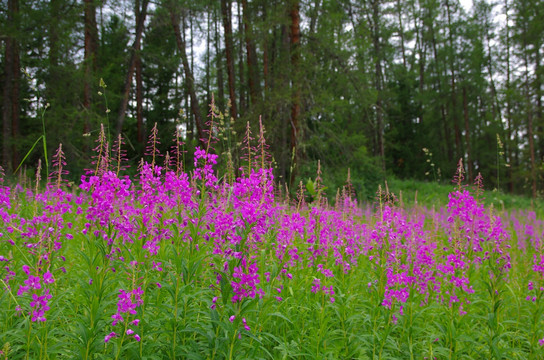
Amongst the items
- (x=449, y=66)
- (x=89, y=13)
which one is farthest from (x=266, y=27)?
(x=449, y=66)

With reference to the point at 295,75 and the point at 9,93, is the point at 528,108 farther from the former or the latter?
the point at 9,93

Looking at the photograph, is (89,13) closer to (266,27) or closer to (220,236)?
(266,27)

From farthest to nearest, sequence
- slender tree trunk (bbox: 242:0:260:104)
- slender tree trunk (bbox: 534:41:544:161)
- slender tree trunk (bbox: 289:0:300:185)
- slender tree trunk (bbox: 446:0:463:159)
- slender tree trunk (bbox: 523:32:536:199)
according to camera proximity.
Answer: slender tree trunk (bbox: 446:0:463:159) < slender tree trunk (bbox: 534:41:544:161) < slender tree trunk (bbox: 523:32:536:199) < slender tree trunk (bbox: 242:0:260:104) < slender tree trunk (bbox: 289:0:300:185)

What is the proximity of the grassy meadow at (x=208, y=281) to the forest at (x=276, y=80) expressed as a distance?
0.60 meters

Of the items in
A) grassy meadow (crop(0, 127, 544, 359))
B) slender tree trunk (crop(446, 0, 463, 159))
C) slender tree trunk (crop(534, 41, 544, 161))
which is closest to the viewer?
grassy meadow (crop(0, 127, 544, 359))

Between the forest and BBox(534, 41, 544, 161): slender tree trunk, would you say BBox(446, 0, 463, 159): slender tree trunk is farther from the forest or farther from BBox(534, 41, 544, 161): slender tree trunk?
BBox(534, 41, 544, 161): slender tree trunk

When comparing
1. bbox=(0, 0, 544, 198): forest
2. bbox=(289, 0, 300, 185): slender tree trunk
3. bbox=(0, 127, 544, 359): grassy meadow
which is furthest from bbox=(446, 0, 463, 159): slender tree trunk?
bbox=(0, 127, 544, 359): grassy meadow

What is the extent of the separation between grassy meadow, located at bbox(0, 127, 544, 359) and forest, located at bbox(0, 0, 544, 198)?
597 mm

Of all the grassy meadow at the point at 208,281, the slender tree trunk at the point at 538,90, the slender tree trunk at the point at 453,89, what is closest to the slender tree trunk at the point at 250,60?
the grassy meadow at the point at 208,281

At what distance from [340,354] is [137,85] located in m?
25.8

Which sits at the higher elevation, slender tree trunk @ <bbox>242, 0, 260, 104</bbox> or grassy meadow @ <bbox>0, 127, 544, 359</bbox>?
slender tree trunk @ <bbox>242, 0, 260, 104</bbox>

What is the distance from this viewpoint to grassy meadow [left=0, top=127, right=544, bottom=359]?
2.32 meters

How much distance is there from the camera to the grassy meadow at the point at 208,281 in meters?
2.32

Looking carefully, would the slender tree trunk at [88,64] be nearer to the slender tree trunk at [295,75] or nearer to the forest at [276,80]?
the forest at [276,80]
